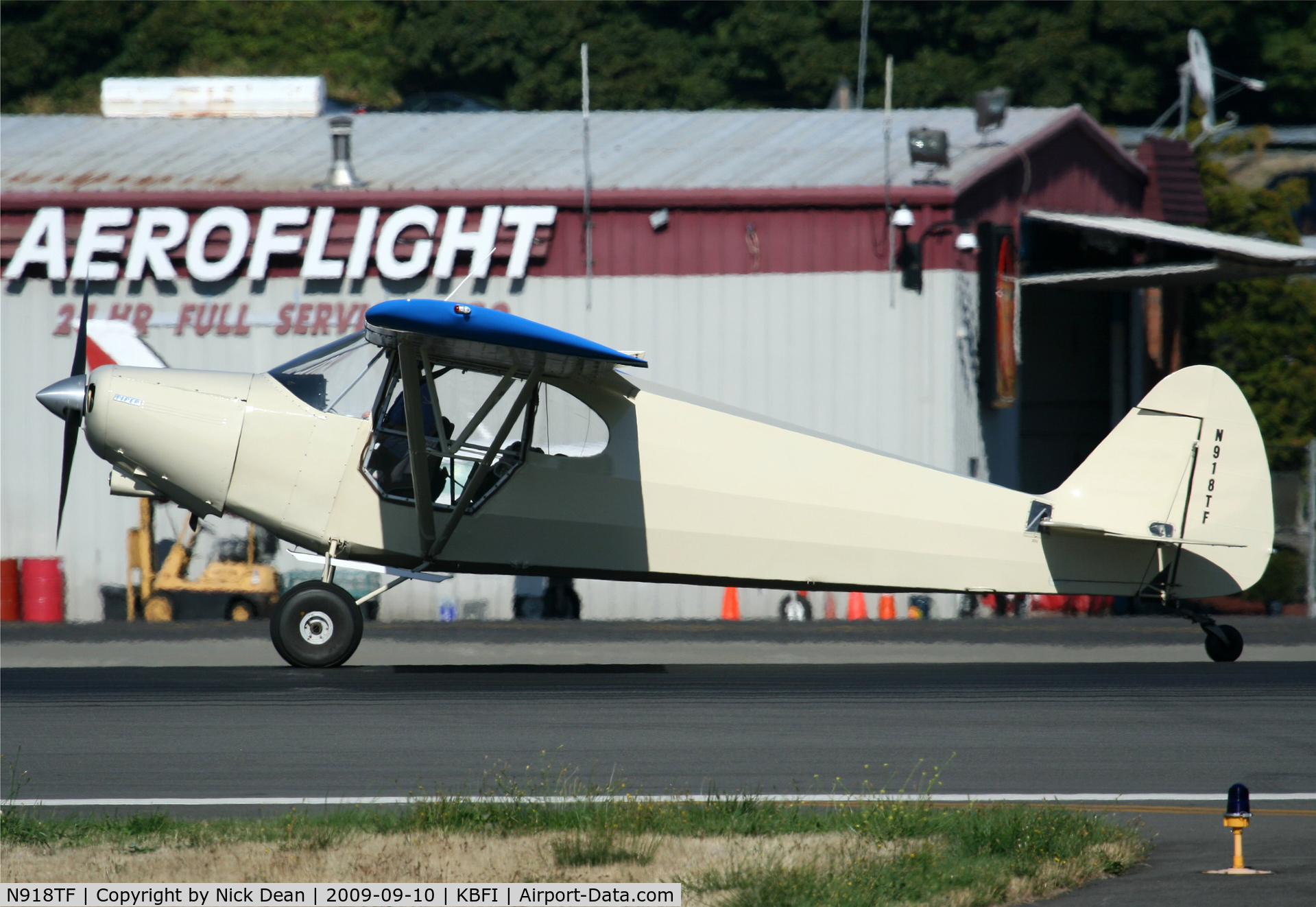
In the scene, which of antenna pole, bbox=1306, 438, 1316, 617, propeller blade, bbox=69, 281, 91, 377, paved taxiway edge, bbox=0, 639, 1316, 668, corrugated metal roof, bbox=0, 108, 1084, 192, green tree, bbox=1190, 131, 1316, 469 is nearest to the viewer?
propeller blade, bbox=69, 281, 91, 377

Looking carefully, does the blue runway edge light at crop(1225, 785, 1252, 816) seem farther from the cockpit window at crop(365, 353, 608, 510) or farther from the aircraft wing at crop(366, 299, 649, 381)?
the cockpit window at crop(365, 353, 608, 510)

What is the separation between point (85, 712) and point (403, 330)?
3086 mm

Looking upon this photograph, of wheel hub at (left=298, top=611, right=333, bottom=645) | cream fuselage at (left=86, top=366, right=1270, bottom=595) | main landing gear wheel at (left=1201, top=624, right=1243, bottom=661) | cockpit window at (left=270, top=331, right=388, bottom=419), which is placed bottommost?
main landing gear wheel at (left=1201, top=624, right=1243, bottom=661)

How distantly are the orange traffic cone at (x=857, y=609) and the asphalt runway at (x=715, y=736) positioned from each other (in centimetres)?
610

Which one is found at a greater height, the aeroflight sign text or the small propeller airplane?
the aeroflight sign text

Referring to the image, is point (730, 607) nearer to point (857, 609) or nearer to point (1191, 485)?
point (857, 609)

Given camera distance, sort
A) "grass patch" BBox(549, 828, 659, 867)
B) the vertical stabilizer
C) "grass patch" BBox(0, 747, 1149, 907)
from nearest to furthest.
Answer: "grass patch" BBox(0, 747, 1149, 907)
"grass patch" BBox(549, 828, 659, 867)
the vertical stabilizer

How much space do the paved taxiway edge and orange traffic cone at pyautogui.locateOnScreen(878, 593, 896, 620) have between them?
8.82 ft

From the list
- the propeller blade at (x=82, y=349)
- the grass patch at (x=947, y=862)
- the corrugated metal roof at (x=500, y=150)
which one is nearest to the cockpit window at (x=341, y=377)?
the propeller blade at (x=82, y=349)

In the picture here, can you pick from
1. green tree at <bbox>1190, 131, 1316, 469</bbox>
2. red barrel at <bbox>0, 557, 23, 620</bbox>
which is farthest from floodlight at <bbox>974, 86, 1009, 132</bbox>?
red barrel at <bbox>0, 557, 23, 620</bbox>

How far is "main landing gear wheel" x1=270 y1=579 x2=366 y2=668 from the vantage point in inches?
401

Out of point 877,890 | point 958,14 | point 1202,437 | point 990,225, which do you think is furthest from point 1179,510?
point 958,14

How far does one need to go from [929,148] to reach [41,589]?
469 inches

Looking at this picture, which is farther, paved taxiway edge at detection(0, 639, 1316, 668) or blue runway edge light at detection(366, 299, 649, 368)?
paved taxiway edge at detection(0, 639, 1316, 668)
